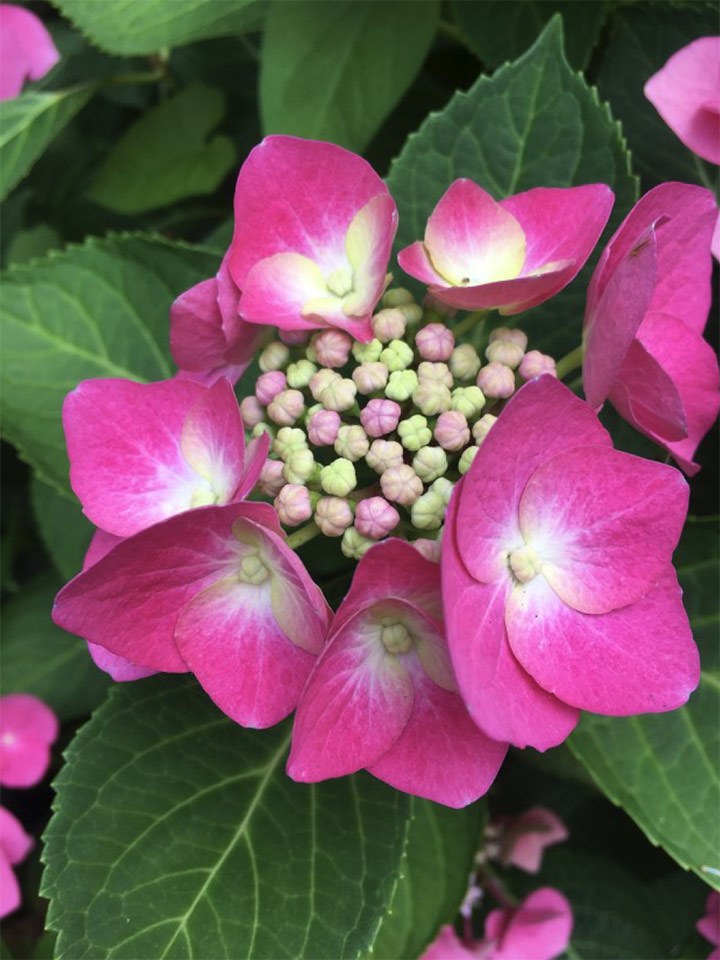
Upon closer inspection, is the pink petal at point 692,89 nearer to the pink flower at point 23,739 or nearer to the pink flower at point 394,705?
the pink flower at point 394,705

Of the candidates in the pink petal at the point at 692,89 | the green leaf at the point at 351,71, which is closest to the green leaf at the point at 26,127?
the green leaf at the point at 351,71

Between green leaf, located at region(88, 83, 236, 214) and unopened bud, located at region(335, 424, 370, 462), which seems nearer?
unopened bud, located at region(335, 424, 370, 462)

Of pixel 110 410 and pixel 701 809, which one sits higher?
pixel 110 410

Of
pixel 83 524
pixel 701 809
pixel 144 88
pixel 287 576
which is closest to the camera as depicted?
pixel 287 576

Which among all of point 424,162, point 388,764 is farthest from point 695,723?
point 424,162

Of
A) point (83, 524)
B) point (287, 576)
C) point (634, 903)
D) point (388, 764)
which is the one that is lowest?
point (634, 903)

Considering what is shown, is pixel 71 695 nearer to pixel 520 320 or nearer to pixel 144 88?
pixel 520 320

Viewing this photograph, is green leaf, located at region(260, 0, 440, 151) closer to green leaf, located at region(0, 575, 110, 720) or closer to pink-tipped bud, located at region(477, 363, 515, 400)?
pink-tipped bud, located at region(477, 363, 515, 400)

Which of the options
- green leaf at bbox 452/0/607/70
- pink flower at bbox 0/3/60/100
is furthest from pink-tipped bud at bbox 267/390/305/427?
pink flower at bbox 0/3/60/100
